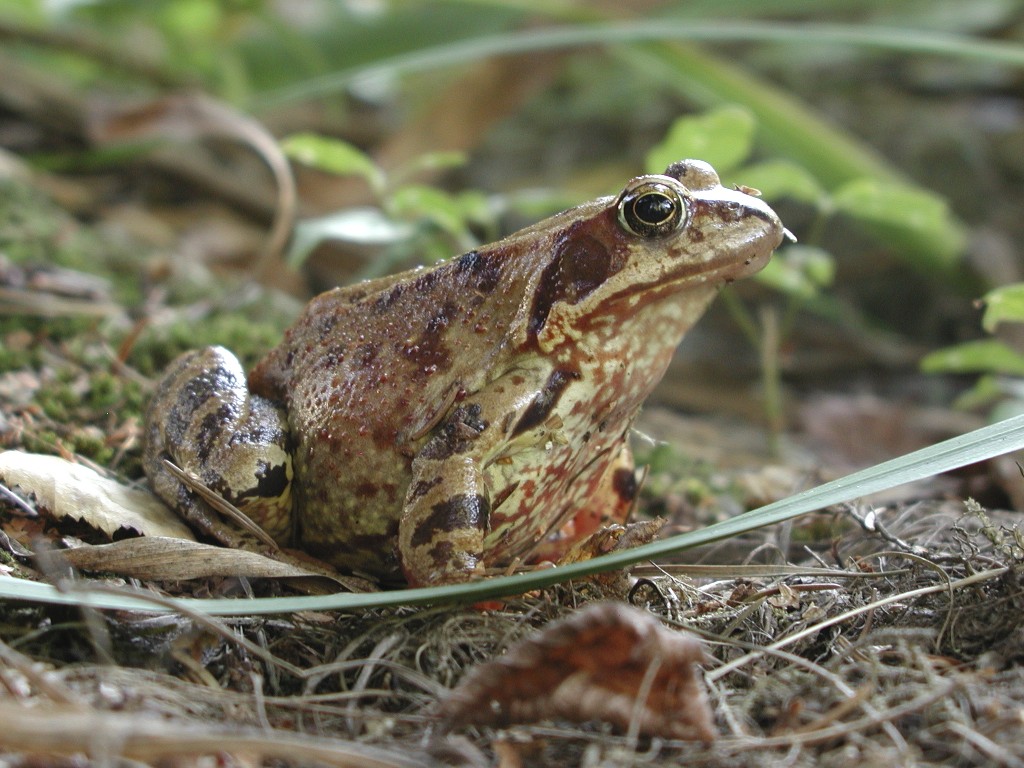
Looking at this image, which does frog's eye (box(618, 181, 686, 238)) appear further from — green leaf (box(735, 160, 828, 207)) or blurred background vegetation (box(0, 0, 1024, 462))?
green leaf (box(735, 160, 828, 207))

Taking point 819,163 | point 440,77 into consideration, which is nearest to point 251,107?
point 440,77

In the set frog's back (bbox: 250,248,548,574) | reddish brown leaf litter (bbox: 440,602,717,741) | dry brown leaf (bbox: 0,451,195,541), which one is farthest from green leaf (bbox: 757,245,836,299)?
dry brown leaf (bbox: 0,451,195,541)

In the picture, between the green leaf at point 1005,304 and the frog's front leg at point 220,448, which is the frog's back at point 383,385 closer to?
the frog's front leg at point 220,448

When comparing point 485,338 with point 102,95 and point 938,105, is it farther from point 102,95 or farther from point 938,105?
point 938,105

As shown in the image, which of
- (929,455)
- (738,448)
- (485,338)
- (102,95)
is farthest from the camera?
(102,95)

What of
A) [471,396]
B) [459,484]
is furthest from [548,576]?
[471,396]

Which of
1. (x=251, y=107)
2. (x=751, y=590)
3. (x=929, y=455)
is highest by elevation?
(x=251, y=107)

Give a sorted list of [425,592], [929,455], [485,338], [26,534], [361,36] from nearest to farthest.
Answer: [425,592], [929,455], [26,534], [485,338], [361,36]
